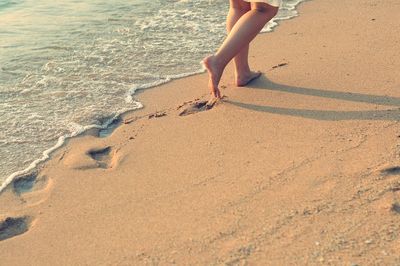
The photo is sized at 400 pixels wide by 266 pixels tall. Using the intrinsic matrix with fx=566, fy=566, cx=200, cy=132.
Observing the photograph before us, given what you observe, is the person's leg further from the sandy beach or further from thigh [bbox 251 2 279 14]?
the sandy beach

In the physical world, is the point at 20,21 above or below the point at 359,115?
above

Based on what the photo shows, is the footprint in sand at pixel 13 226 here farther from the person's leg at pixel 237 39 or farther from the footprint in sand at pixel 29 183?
the person's leg at pixel 237 39

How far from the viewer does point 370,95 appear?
10.7 ft

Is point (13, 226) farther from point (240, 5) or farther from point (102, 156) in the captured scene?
point (240, 5)

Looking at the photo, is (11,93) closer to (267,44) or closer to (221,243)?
(267,44)

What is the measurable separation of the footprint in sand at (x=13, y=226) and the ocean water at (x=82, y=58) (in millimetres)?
358

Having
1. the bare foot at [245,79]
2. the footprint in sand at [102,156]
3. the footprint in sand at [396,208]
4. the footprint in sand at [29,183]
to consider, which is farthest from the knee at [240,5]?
the footprint in sand at [396,208]

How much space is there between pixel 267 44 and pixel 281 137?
1.92 meters

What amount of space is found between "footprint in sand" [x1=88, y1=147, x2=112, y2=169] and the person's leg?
738mm

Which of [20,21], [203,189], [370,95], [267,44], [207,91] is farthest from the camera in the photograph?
[20,21]

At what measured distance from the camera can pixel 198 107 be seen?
3.51 metres

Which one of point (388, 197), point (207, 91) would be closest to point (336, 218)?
point (388, 197)

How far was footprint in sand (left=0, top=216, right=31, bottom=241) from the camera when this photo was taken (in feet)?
8.06

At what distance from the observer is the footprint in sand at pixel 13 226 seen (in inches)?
96.7
